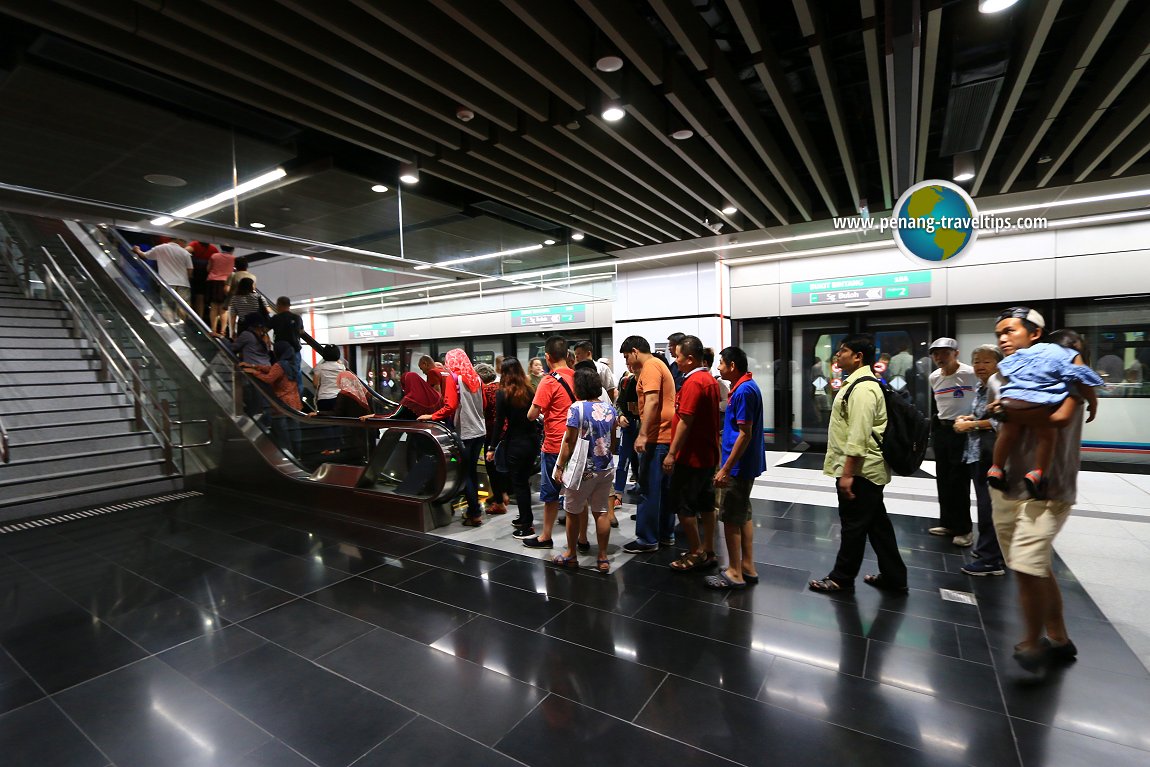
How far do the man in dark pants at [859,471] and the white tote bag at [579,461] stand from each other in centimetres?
155

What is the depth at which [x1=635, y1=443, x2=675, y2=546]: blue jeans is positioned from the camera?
4.03 metres

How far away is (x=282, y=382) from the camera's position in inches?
251

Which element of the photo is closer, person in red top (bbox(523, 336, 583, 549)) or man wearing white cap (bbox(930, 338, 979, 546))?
man wearing white cap (bbox(930, 338, 979, 546))

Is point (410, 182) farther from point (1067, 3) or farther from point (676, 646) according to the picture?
point (1067, 3)

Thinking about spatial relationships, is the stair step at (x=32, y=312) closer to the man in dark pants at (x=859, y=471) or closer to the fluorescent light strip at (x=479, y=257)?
the fluorescent light strip at (x=479, y=257)

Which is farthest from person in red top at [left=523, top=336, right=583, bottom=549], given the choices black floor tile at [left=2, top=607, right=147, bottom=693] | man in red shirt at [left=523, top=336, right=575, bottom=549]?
black floor tile at [left=2, top=607, right=147, bottom=693]

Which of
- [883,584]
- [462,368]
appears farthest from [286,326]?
[883,584]

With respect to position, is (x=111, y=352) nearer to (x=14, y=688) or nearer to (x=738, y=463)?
(x=14, y=688)

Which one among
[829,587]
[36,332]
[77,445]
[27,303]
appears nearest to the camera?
[829,587]

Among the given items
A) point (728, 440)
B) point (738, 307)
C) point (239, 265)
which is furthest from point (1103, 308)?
point (239, 265)

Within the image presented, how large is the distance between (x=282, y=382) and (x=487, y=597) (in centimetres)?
454

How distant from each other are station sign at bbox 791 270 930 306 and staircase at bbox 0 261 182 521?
30.7 feet

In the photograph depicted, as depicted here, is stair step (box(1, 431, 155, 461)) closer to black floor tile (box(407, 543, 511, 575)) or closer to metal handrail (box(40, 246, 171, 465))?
metal handrail (box(40, 246, 171, 465))

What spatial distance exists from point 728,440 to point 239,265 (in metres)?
7.29
